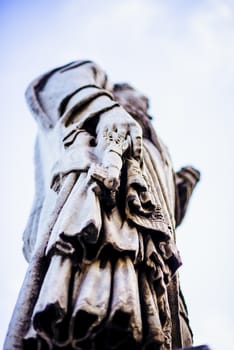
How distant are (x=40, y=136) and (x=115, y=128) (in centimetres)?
113

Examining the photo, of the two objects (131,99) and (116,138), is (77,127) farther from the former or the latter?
(131,99)

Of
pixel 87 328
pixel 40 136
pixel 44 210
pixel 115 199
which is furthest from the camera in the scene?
pixel 40 136

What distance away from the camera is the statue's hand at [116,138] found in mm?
2979

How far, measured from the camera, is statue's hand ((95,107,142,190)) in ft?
9.77

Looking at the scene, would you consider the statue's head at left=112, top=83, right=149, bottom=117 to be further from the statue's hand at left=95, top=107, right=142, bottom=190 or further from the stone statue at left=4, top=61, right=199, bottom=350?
the statue's hand at left=95, top=107, right=142, bottom=190

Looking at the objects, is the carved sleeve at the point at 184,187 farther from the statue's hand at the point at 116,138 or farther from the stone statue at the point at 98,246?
the statue's hand at the point at 116,138

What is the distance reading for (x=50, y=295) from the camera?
2.17 metres

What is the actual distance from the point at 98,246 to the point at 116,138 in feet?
2.95

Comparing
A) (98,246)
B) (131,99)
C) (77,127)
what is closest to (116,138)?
(77,127)

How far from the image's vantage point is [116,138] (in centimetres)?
322

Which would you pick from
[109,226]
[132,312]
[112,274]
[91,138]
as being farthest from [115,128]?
[132,312]

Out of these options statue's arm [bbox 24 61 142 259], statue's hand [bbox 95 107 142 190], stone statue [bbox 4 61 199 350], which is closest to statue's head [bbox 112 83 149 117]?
statue's arm [bbox 24 61 142 259]

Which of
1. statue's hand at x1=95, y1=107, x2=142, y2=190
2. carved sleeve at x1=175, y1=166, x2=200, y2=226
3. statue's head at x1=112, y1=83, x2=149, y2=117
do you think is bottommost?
statue's hand at x1=95, y1=107, x2=142, y2=190

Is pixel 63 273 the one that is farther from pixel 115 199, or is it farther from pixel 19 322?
pixel 115 199
